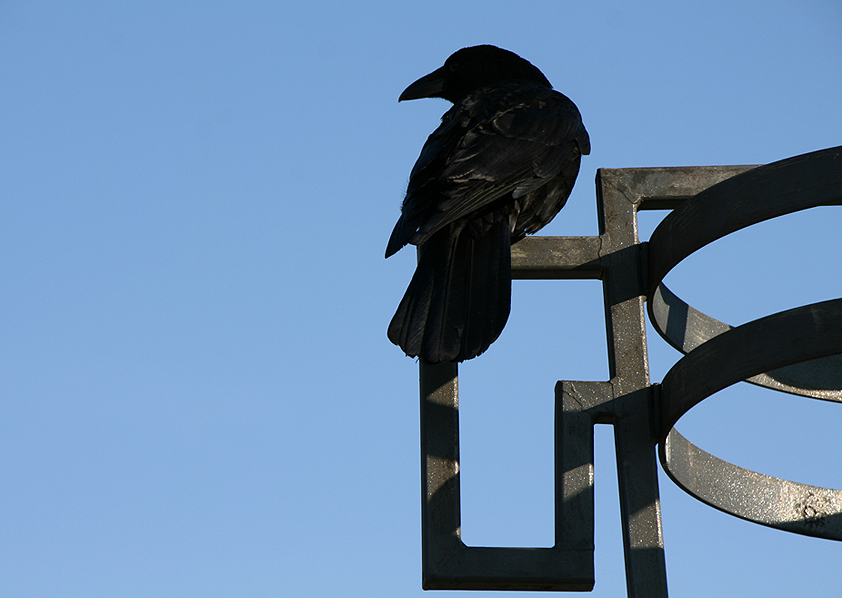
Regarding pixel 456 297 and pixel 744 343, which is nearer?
pixel 744 343

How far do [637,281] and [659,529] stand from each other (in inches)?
26.3

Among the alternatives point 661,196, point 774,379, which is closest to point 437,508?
point 661,196

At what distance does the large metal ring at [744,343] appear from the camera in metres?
2.04

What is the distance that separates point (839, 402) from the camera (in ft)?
10.4

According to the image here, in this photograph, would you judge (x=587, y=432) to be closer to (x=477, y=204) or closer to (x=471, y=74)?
(x=477, y=204)

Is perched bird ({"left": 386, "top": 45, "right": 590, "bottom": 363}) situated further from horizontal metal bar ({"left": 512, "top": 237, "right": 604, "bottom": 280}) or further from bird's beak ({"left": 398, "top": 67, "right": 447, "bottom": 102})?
bird's beak ({"left": 398, "top": 67, "right": 447, "bottom": 102})

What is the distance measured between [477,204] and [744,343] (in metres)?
0.96

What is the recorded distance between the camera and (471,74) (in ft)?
14.0

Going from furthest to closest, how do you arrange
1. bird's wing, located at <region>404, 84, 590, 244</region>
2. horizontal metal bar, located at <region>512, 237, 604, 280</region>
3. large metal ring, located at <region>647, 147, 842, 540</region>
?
bird's wing, located at <region>404, 84, 590, 244</region>
horizontal metal bar, located at <region>512, 237, 604, 280</region>
large metal ring, located at <region>647, 147, 842, 540</region>

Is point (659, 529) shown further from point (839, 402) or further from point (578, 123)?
point (578, 123)

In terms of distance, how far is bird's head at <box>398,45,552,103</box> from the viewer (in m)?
4.21

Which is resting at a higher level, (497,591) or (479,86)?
(479,86)

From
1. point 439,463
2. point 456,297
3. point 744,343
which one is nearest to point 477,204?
point 456,297

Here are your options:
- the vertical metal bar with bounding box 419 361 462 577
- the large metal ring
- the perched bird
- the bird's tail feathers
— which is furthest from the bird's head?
the vertical metal bar with bounding box 419 361 462 577
